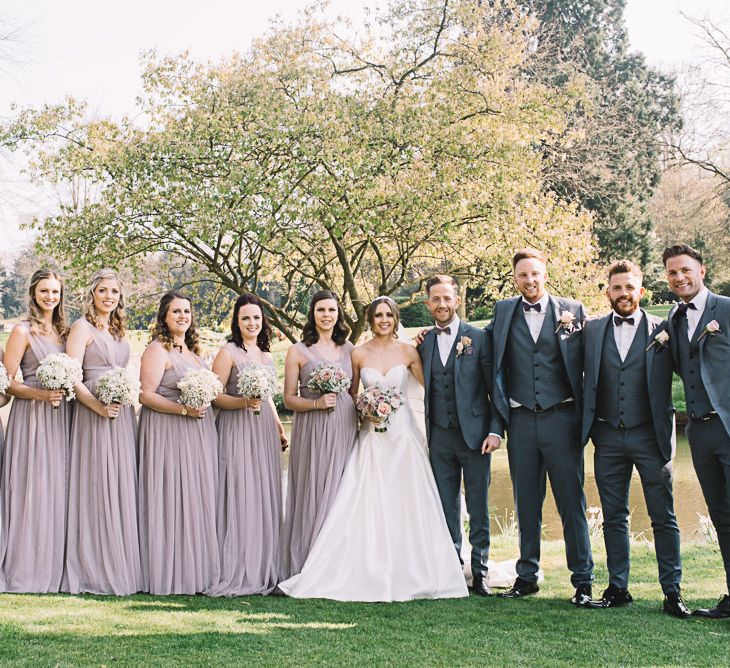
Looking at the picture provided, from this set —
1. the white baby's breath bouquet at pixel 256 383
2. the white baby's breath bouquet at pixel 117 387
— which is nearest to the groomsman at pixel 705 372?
the white baby's breath bouquet at pixel 256 383

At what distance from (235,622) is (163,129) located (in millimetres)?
7030

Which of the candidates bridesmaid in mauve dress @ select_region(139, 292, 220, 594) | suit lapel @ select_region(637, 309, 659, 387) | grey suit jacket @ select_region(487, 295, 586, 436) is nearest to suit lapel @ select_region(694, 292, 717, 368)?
suit lapel @ select_region(637, 309, 659, 387)

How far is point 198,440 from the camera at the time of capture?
590cm

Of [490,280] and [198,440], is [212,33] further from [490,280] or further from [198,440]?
[198,440]

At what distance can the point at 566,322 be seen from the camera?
5.55 m

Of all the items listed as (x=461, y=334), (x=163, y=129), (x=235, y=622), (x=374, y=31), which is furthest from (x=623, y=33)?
(x=235, y=622)

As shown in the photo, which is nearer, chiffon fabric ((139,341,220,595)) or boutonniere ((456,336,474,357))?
chiffon fabric ((139,341,220,595))

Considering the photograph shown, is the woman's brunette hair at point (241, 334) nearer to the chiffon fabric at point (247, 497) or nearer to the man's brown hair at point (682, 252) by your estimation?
the chiffon fabric at point (247, 497)

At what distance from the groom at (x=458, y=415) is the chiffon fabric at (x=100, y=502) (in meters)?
2.28

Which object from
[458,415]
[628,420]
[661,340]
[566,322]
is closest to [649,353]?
[661,340]

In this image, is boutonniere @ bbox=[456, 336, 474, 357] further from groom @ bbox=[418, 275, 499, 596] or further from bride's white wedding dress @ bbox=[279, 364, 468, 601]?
bride's white wedding dress @ bbox=[279, 364, 468, 601]

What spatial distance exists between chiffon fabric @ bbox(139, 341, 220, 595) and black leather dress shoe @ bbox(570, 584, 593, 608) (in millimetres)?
2589

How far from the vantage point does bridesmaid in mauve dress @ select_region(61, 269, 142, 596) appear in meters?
5.57

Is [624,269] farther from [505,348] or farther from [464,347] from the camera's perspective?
[464,347]
